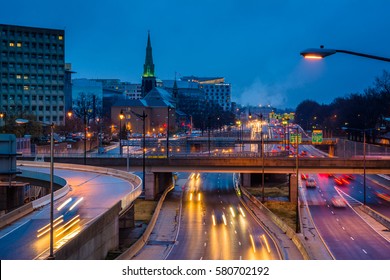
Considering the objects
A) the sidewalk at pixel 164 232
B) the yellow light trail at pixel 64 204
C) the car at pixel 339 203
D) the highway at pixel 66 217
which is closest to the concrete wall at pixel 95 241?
the highway at pixel 66 217

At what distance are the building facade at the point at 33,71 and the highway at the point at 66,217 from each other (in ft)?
239

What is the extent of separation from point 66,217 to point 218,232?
715 inches

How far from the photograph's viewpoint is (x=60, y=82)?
117 metres

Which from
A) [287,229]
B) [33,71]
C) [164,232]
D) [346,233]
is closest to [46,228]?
[164,232]

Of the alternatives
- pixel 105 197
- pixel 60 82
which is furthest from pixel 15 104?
pixel 105 197

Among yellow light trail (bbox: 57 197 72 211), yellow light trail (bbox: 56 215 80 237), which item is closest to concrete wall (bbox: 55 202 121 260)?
yellow light trail (bbox: 56 215 80 237)

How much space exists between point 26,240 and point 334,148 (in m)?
92.9

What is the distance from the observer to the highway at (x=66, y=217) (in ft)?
63.7

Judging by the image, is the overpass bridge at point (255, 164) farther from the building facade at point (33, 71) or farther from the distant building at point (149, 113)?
the distant building at point (149, 113)

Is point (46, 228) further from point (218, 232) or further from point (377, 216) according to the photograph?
point (377, 216)

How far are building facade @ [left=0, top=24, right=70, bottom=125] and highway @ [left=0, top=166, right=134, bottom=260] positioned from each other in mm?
72810

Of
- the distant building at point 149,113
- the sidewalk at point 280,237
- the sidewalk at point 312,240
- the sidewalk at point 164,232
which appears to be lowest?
the sidewalk at point 164,232

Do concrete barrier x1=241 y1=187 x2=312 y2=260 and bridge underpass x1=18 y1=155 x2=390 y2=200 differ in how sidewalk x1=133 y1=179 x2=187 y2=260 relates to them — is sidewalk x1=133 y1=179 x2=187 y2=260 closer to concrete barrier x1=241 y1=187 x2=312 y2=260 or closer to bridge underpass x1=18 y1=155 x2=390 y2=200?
→ bridge underpass x1=18 y1=155 x2=390 y2=200

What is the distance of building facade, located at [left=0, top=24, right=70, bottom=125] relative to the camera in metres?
111
